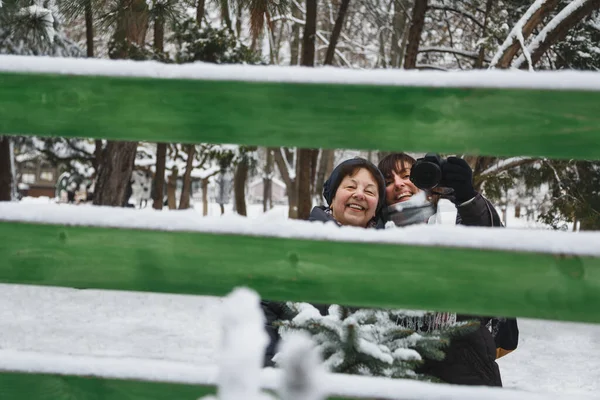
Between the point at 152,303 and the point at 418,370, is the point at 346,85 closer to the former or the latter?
the point at 418,370

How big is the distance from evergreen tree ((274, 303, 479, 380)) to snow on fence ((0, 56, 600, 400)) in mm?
536

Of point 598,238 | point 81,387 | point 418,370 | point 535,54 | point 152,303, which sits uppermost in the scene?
point 535,54

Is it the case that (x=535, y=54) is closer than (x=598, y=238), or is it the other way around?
(x=598, y=238)

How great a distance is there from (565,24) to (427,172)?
16.4 feet

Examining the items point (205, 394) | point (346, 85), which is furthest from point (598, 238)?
point (205, 394)

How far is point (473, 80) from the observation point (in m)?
1.16

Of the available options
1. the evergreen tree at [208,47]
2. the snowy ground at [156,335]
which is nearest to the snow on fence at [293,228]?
the snowy ground at [156,335]

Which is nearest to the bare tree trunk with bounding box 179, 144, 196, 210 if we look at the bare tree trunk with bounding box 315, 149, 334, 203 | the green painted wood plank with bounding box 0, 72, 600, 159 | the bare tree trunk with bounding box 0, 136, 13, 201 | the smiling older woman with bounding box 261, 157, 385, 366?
the bare tree trunk with bounding box 0, 136, 13, 201

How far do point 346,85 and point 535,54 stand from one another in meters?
6.24

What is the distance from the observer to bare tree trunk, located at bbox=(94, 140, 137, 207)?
8.22 m

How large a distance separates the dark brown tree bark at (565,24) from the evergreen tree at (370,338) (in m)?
5.17

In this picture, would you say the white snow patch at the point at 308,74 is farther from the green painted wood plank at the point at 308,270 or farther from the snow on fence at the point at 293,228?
the green painted wood plank at the point at 308,270

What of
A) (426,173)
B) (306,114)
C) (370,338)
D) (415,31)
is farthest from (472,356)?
(415,31)

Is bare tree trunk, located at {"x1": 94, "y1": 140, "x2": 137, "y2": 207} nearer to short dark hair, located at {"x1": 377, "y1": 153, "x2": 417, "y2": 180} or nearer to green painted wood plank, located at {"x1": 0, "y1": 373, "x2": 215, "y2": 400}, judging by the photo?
short dark hair, located at {"x1": 377, "y1": 153, "x2": 417, "y2": 180}
